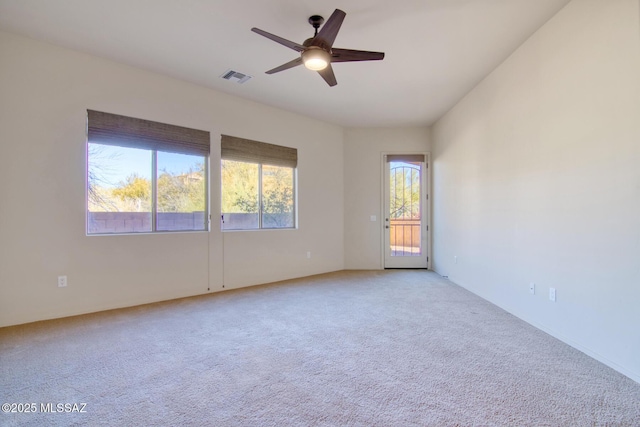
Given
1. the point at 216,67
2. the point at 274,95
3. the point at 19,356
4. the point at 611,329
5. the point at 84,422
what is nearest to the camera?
the point at 84,422

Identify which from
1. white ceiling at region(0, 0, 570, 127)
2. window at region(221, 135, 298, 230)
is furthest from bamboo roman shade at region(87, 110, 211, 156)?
white ceiling at region(0, 0, 570, 127)

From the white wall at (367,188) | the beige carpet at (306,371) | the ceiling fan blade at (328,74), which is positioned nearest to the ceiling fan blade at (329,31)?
the ceiling fan blade at (328,74)

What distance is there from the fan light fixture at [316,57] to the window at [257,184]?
7.53 ft

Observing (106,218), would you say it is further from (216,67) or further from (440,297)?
(440,297)

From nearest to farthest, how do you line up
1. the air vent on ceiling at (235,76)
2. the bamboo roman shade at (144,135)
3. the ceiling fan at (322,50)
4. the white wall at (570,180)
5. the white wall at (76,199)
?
the white wall at (570,180)
the ceiling fan at (322,50)
the white wall at (76,199)
the bamboo roman shade at (144,135)
the air vent on ceiling at (235,76)

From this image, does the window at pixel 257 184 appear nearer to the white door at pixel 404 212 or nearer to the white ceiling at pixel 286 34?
the white ceiling at pixel 286 34

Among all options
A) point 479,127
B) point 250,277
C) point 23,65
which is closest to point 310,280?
point 250,277

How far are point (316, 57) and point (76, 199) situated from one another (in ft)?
9.89

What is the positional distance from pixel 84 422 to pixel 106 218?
2558 millimetres

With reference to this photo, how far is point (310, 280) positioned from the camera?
519 cm

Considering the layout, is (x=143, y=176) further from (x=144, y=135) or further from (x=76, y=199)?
(x=76, y=199)

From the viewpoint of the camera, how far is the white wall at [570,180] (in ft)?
7.00

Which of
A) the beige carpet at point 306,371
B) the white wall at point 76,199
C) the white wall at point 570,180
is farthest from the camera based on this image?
the white wall at point 76,199

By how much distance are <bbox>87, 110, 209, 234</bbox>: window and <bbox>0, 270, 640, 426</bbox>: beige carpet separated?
1127mm
